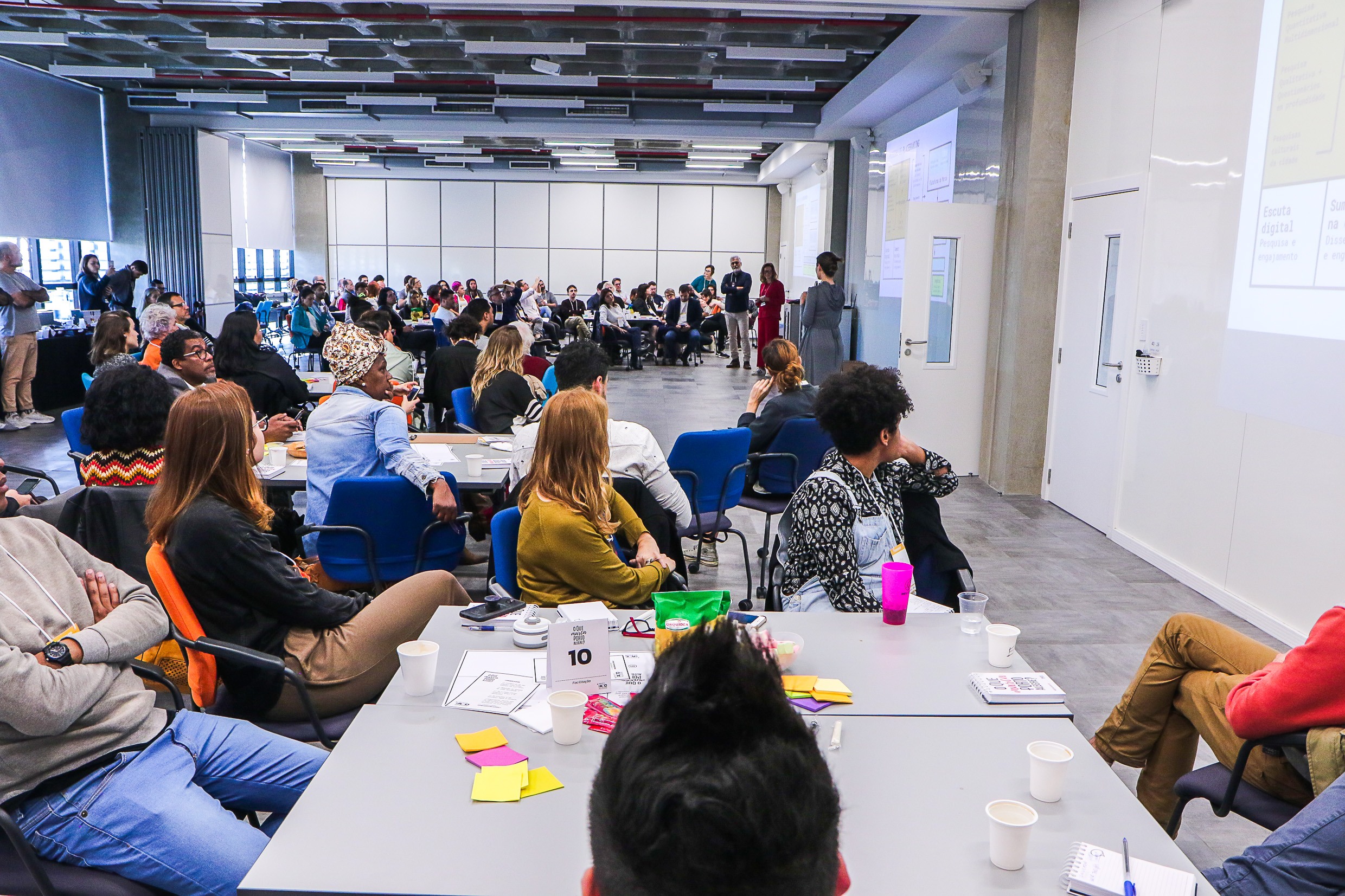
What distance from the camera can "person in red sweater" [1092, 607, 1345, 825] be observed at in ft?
6.19

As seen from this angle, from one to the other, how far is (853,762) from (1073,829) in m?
0.36

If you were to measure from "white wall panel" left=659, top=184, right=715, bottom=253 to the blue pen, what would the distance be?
68.3 feet

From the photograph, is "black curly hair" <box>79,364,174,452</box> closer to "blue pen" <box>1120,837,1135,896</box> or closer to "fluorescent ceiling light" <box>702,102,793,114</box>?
"blue pen" <box>1120,837,1135,896</box>

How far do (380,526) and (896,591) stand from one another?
2001 mm

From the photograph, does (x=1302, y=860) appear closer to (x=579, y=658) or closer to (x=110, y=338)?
(x=579, y=658)

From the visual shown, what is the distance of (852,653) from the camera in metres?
2.15

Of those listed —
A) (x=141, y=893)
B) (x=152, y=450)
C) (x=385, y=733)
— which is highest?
(x=152, y=450)

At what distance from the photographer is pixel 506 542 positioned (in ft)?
9.43

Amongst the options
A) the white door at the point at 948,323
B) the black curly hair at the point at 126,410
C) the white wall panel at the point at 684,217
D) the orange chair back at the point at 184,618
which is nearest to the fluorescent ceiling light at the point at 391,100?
the white door at the point at 948,323

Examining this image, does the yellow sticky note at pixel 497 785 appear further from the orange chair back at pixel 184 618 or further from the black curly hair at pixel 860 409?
the black curly hair at pixel 860 409

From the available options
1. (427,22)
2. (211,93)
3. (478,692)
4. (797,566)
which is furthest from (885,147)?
(478,692)

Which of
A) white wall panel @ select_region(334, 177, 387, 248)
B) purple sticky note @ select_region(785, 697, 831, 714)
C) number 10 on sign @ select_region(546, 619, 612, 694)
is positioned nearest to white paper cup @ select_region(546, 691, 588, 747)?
number 10 on sign @ select_region(546, 619, 612, 694)

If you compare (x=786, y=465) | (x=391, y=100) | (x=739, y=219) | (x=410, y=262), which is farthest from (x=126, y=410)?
(x=410, y=262)

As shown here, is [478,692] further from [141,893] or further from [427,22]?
[427,22]
